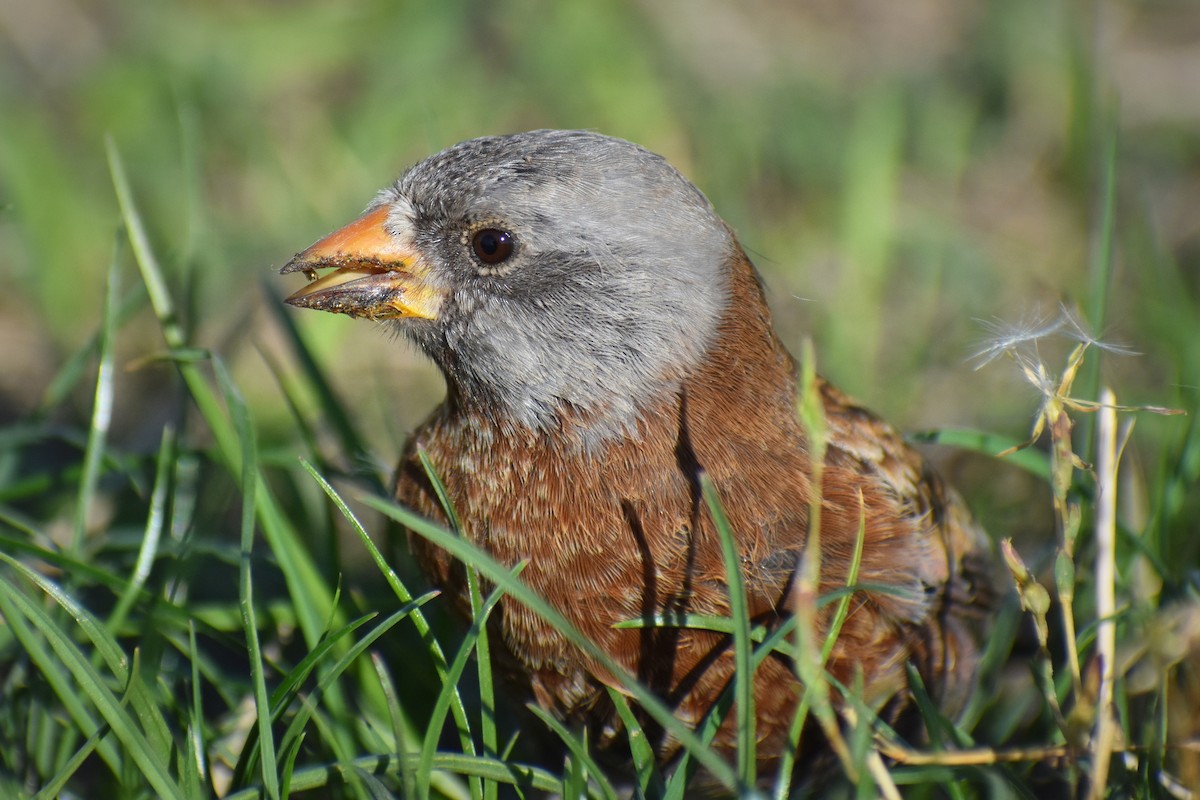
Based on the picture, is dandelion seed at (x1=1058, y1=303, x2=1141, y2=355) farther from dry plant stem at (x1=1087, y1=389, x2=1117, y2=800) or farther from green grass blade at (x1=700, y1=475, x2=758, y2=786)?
green grass blade at (x1=700, y1=475, x2=758, y2=786)

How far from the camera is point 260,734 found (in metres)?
1.99

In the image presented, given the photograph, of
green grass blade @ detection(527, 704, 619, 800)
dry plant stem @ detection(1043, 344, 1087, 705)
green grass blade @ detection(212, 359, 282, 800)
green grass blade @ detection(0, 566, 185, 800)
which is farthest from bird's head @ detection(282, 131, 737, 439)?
green grass blade @ detection(0, 566, 185, 800)

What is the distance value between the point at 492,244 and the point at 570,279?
0.17m

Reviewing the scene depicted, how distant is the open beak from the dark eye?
13cm

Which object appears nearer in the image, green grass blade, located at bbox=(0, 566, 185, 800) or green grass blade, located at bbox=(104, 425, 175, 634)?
green grass blade, located at bbox=(0, 566, 185, 800)

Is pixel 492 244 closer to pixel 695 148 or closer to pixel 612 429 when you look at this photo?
pixel 612 429

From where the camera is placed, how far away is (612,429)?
236 centimetres

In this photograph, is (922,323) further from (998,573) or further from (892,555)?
(892,555)

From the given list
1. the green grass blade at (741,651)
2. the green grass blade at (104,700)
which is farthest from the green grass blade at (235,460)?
the green grass blade at (741,651)

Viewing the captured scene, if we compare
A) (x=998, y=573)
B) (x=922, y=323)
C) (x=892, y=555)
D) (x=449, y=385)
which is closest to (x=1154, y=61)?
(x=922, y=323)

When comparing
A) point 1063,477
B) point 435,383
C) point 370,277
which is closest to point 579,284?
point 370,277

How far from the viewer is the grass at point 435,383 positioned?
211cm

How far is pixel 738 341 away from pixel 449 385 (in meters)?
0.61

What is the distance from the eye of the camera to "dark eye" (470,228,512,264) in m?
2.40
